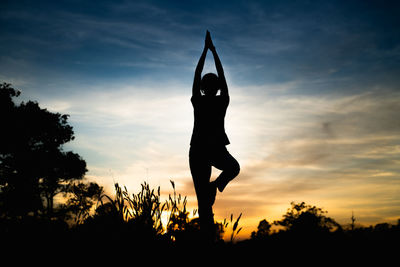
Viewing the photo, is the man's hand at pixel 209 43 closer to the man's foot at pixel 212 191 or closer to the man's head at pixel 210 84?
the man's head at pixel 210 84

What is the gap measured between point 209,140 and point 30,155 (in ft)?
82.4

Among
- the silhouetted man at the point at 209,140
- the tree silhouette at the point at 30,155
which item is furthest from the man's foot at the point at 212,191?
the tree silhouette at the point at 30,155

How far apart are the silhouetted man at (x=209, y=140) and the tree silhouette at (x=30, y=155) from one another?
2096 centimetres

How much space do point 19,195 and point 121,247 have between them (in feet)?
79.2

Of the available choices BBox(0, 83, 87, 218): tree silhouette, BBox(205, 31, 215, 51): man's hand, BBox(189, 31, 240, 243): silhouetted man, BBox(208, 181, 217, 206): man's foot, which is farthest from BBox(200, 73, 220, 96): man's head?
BBox(0, 83, 87, 218): tree silhouette

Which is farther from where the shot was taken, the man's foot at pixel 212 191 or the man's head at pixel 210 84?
the man's head at pixel 210 84

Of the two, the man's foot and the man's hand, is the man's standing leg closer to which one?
the man's foot

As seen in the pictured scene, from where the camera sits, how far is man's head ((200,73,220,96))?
463 centimetres

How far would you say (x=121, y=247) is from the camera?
10.9 ft

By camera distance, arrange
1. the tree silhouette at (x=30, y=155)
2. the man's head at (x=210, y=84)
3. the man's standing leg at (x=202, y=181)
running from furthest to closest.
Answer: the tree silhouette at (x=30, y=155) → the man's head at (x=210, y=84) → the man's standing leg at (x=202, y=181)

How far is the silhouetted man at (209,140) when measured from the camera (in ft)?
14.2

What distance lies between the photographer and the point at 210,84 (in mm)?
4625

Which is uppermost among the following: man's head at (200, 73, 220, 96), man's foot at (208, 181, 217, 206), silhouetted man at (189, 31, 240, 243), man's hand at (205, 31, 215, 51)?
man's hand at (205, 31, 215, 51)

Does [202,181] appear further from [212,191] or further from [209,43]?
[209,43]
